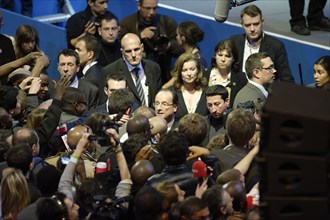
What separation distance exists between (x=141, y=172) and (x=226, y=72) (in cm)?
307

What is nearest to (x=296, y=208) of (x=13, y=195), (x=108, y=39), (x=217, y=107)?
(x=13, y=195)

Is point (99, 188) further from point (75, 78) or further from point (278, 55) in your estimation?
point (278, 55)

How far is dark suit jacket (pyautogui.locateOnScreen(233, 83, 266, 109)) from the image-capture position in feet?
28.7

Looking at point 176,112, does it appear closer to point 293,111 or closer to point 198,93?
point 198,93

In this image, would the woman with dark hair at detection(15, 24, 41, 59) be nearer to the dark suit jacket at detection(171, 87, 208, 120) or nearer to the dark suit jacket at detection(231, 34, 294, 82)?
the dark suit jacket at detection(171, 87, 208, 120)

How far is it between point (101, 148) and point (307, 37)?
3863mm

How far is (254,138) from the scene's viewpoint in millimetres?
7602

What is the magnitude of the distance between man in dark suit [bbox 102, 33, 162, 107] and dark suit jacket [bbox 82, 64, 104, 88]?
0.25 feet

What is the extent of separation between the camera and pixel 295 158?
5148 millimetres

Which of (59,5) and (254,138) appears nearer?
(254,138)

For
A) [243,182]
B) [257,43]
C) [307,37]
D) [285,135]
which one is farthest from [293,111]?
[307,37]

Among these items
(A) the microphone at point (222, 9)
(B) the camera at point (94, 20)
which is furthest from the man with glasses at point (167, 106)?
(B) the camera at point (94, 20)

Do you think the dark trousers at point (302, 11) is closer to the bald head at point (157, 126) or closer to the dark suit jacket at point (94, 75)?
the dark suit jacket at point (94, 75)

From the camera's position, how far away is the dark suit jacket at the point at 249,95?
344 inches
